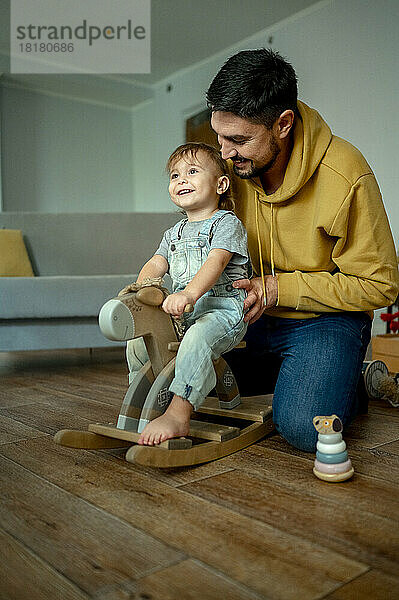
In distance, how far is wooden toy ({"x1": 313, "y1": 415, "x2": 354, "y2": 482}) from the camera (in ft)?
3.50

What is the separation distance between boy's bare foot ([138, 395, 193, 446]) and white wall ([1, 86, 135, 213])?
18.6 ft

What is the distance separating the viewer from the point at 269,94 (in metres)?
1.29

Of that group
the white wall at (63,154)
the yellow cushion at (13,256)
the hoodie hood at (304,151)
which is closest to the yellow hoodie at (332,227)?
the hoodie hood at (304,151)

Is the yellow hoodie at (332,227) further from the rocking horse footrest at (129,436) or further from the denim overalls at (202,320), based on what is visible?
the rocking horse footrest at (129,436)

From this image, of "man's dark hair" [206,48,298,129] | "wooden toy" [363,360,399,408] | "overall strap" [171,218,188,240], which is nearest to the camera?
"man's dark hair" [206,48,298,129]

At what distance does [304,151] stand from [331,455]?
0.73 meters

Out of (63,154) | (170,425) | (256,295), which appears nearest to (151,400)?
(170,425)

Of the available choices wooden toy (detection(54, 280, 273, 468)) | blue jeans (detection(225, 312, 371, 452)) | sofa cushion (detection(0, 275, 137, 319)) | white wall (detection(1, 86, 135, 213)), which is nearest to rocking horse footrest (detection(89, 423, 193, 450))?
wooden toy (detection(54, 280, 273, 468))

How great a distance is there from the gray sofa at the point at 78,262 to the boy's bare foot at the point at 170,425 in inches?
59.0

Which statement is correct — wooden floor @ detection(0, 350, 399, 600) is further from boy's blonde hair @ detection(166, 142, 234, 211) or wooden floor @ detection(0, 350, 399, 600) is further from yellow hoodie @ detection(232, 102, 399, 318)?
boy's blonde hair @ detection(166, 142, 234, 211)

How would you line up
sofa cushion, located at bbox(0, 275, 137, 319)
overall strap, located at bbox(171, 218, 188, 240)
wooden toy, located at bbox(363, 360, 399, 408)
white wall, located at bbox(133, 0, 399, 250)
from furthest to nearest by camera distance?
white wall, located at bbox(133, 0, 399, 250) → sofa cushion, located at bbox(0, 275, 137, 319) → wooden toy, located at bbox(363, 360, 399, 408) → overall strap, located at bbox(171, 218, 188, 240)

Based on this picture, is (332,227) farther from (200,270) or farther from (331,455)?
(331,455)

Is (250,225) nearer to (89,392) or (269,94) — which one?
(269,94)

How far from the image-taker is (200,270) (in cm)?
125
